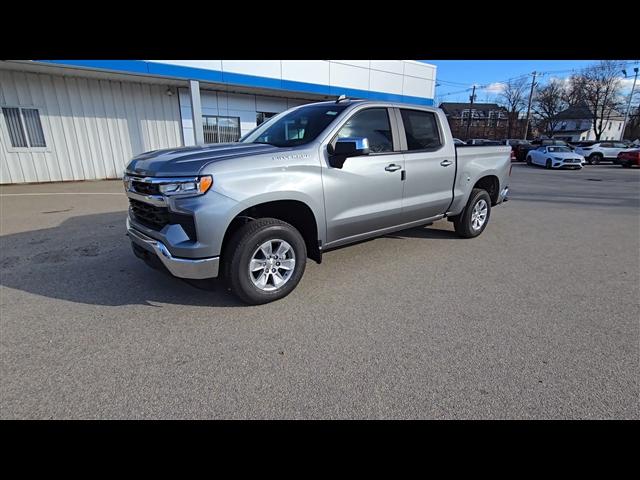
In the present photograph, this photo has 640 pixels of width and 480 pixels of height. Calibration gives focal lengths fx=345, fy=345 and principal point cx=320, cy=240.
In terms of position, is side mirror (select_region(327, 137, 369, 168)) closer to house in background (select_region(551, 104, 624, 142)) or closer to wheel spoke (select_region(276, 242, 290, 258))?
wheel spoke (select_region(276, 242, 290, 258))

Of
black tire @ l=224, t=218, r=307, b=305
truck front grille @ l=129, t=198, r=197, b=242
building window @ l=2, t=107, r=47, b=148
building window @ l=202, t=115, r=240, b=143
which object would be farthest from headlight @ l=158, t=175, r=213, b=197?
building window @ l=2, t=107, r=47, b=148

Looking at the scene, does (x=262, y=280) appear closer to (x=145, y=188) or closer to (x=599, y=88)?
(x=145, y=188)

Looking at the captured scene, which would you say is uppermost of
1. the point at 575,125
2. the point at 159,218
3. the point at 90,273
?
the point at 575,125

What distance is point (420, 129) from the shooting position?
476 cm

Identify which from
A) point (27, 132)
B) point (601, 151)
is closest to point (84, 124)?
point (27, 132)

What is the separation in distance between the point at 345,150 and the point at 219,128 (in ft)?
44.8

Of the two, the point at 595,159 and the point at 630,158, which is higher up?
the point at 630,158

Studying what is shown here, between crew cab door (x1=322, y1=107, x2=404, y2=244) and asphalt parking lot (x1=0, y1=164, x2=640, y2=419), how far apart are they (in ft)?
2.19

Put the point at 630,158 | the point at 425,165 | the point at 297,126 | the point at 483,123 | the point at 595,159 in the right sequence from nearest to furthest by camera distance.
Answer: the point at 297,126 → the point at 425,165 → the point at 630,158 → the point at 595,159 → the point at 483,123

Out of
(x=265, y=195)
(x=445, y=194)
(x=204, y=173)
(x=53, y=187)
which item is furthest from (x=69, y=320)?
(x=53, y=187)

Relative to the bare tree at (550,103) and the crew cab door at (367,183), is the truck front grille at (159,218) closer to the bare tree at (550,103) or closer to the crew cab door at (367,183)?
the crew cab door at (367,183)

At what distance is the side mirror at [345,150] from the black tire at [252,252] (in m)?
0.86

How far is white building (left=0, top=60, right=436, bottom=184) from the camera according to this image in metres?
11.8
